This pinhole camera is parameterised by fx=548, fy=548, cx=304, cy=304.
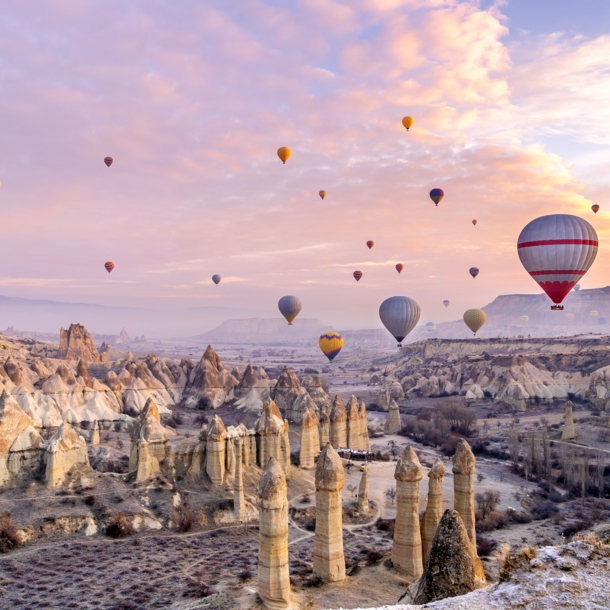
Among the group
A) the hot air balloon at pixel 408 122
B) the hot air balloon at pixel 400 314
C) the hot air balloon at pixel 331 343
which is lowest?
the hot air balloon at pixel 331 343

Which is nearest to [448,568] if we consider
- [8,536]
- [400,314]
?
[8,536]

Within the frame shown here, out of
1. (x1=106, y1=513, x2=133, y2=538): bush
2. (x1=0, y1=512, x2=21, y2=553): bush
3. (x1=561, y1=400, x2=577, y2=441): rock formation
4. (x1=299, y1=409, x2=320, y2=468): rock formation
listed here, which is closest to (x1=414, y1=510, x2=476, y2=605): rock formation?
(x1=106, y1=513, x2=133, y2=538): bush

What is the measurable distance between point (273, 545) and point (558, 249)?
112 ft

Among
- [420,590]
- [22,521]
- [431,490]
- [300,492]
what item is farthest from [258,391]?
[420,590]

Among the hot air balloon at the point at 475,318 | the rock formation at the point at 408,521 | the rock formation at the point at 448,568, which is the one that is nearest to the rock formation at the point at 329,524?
the rock formation at the point at 408,521

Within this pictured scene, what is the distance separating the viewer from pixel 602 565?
9.68 metres

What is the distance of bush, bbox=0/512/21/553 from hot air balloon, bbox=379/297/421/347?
149 feet

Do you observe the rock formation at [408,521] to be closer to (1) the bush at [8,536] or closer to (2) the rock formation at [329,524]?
(2) the rock formation at [329,524]

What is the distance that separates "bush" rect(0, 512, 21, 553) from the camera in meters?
21.9

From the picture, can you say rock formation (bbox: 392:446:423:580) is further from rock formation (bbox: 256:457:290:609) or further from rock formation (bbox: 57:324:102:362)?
rock formation (bbox: 57:324:102:362)

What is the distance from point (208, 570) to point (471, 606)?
1426 cm

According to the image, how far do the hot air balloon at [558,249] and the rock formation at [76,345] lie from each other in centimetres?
7335

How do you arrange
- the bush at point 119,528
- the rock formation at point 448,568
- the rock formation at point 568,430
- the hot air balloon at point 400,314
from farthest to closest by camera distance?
the hot air balloon at point 400,314, the rock formation at point 568,430, the bush at point 119,528, the rock formation at point 448,568

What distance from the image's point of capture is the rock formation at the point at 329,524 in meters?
17.1
